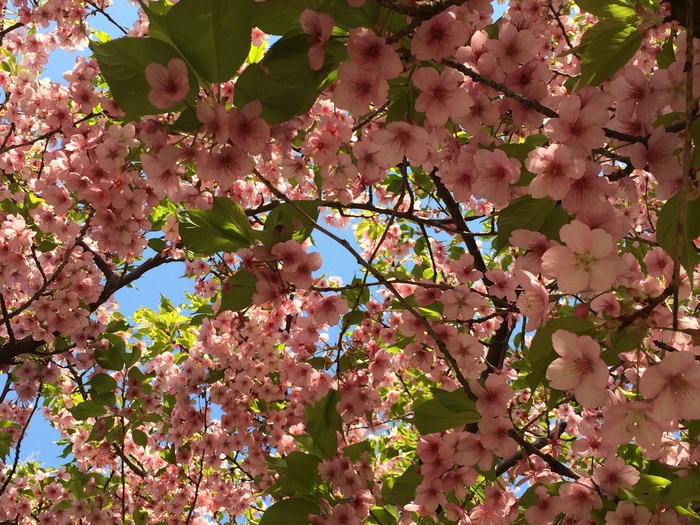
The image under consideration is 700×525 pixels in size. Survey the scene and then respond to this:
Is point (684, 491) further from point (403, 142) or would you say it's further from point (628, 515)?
point (403, 142)

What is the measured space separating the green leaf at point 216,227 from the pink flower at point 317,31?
2.05 feet

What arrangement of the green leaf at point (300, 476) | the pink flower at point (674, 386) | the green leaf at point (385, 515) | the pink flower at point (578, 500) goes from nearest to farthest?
the pink flower at point (674, 386) < the pink flower at point (578, 500) < the green leaf at point (300, 476) < the green leaf at point (385, 515)

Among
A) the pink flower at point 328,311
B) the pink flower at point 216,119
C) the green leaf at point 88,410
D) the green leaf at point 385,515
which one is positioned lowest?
the green leaf at point 385,515

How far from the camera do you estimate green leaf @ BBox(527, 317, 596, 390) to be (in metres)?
1.24

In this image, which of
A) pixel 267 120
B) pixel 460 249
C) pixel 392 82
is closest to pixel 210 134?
pixel 267 120

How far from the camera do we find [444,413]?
169cm

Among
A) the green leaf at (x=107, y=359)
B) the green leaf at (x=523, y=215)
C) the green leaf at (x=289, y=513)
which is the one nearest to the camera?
the green leaf at (x=523, y=215)

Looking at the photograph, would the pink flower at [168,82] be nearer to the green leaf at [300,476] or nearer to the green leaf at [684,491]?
the green leaf at [300,476]

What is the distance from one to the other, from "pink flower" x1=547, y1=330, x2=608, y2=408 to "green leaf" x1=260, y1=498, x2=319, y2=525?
134 cm

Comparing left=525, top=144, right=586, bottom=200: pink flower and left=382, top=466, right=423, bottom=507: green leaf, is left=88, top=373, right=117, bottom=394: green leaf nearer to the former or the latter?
left=382, top=466, right=423, bottom=507: green leaf

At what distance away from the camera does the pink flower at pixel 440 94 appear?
4.51ft

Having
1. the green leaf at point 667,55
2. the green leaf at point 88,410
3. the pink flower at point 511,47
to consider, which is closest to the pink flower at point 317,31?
the pink flower at point 511,47

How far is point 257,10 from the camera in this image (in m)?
1.23

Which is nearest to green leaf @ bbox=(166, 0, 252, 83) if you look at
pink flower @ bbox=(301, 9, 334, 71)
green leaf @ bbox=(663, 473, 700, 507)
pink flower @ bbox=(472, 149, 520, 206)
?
pink flower @ bbox=(301, 9, 334, 71)
